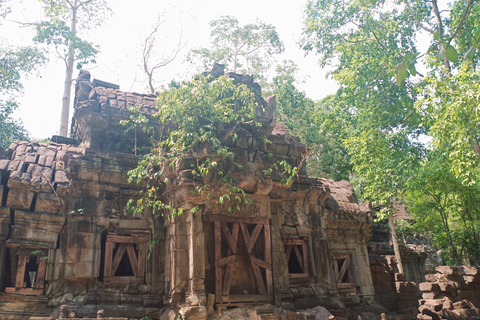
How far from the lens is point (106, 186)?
8.76 meters

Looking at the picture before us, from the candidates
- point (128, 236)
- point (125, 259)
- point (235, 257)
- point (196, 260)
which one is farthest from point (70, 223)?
point (235, 257)

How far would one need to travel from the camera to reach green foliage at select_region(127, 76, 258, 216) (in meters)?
8.28

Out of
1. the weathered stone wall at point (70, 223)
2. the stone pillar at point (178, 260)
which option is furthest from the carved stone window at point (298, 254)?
the weathered stone wall at point (70, 223)

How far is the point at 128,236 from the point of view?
346 inches

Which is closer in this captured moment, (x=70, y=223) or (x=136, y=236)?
(x=70, y=223)

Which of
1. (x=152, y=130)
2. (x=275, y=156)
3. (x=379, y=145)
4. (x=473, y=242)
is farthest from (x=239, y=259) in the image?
(x=473, y=242)

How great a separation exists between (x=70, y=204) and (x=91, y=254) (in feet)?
3.69

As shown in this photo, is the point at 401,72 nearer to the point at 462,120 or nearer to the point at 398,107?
the point at 462,120

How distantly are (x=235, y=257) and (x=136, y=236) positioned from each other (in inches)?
85.1

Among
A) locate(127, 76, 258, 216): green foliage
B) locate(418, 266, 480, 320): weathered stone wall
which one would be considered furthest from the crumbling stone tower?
locate(418, 266, 480, 320): weathered stone wall

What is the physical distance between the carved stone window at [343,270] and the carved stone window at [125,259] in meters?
5.02

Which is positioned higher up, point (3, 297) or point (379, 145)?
point (379, 145)

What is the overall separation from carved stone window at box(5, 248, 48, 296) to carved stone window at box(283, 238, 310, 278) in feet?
17.4

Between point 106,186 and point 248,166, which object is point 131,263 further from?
point 248,166
